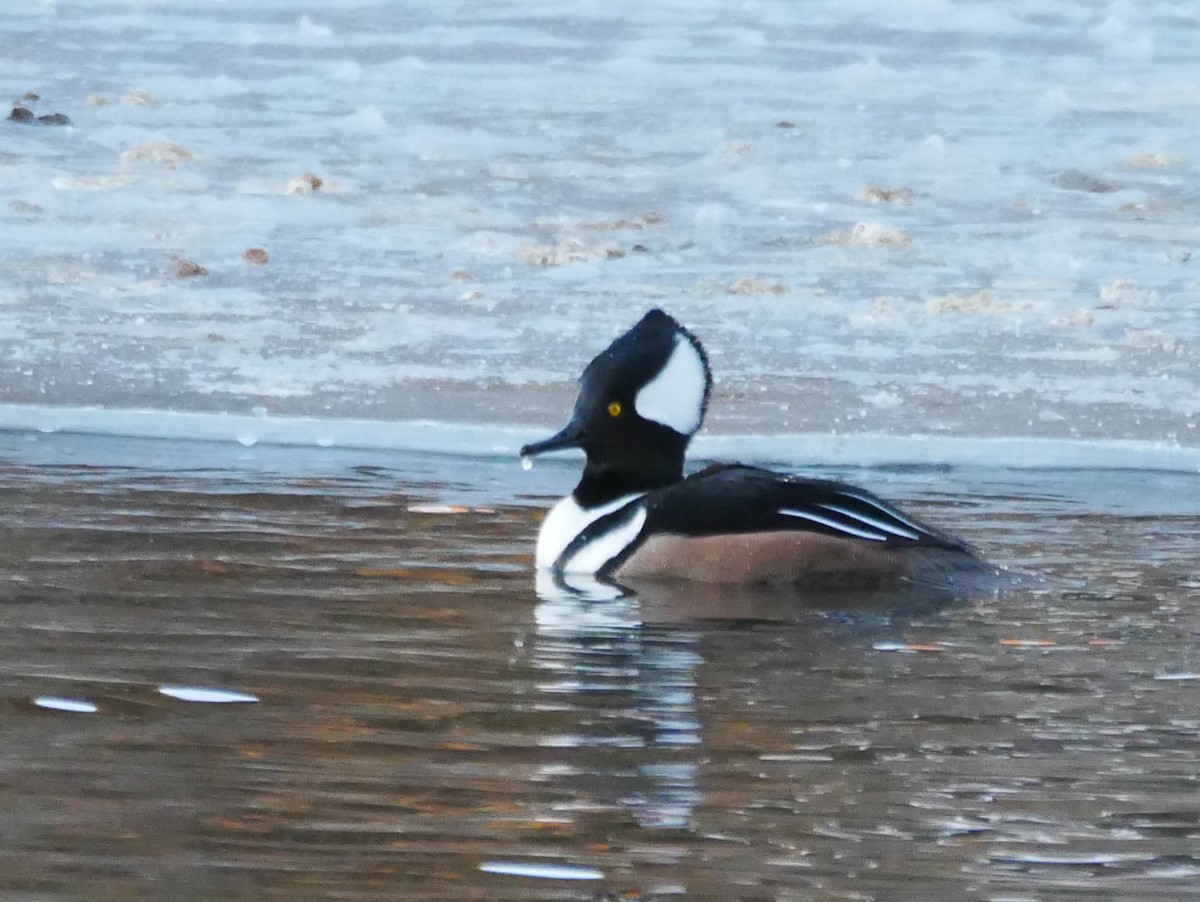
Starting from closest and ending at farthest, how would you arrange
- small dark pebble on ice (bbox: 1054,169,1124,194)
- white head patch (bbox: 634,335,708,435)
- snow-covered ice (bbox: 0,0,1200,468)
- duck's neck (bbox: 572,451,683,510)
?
1. white head patch (bbox: 634,335,708,435)
2. duck's neck (bbox: 572,451,683,510)
3. snow-covered ice (bbox: 0,0,1200,468)
4. small dark pebble on ice (bbox: 1054,169,1124,194)

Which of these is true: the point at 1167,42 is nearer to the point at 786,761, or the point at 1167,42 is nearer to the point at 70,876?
the point at 786,761

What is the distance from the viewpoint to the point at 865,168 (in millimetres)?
11500

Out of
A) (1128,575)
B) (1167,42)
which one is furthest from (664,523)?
(1167,42)

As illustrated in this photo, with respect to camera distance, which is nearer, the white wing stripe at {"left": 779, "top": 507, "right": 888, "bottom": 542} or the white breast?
the white wing stripe at {"left": 779, "top": 507, "right": 888, "bottom": 542}

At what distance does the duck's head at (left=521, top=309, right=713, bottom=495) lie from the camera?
6.01 metres

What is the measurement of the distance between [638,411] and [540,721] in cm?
209

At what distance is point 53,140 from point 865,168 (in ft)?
13.3

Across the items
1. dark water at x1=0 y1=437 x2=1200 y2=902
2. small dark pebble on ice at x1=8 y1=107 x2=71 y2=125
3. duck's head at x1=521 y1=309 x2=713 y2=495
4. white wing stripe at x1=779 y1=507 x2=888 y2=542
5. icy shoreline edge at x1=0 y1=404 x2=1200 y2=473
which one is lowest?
dark water at x1=0 y1=437 x2=1200 y2=902

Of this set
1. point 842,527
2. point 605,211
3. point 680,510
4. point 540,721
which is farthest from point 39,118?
point 540,721

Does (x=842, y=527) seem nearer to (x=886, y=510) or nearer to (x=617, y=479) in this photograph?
(x=886, y=510)

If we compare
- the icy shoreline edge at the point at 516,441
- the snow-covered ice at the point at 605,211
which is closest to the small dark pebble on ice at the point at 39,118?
the snow-covered ice at the point at 605,211

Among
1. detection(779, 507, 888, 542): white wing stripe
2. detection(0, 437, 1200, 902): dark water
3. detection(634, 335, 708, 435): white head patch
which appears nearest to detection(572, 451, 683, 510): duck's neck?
detection(634, 335, 708, 435): white head patch

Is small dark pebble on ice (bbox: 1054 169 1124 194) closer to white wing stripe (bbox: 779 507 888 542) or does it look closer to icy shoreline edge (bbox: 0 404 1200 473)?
icy shoreline edge (bbox: 0 404 1200 473)

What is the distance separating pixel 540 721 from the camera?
4.10m
